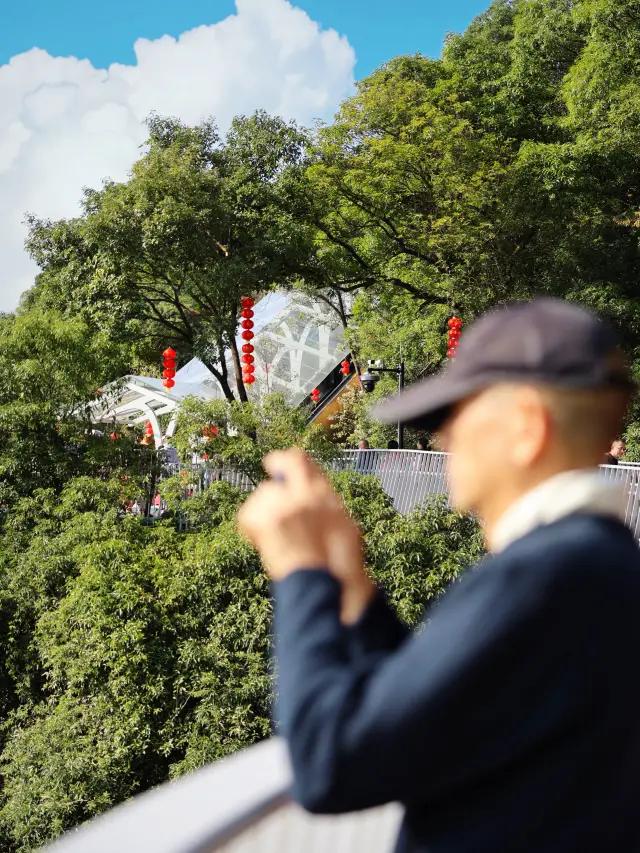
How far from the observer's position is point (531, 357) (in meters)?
0.88

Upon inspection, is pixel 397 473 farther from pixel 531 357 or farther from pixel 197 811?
pixel 531 357

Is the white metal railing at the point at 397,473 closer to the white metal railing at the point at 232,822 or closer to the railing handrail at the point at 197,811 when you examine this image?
the white metal railing at the point at 232,822

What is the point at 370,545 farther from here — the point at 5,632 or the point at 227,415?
the point at 5,632

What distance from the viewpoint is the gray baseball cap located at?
2.87ft

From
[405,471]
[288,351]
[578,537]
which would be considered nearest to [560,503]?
[578,537]

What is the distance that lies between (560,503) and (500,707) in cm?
21

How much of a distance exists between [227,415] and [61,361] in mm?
3778

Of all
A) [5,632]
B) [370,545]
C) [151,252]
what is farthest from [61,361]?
[370,545]

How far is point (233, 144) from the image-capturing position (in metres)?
18.1

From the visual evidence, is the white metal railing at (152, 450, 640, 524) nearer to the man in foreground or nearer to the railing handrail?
the railing handrail

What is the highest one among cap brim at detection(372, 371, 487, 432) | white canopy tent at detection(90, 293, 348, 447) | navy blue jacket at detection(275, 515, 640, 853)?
white canopy tent at detection(90, 293, 348, 447)

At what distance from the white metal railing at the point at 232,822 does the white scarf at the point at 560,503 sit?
44 cm

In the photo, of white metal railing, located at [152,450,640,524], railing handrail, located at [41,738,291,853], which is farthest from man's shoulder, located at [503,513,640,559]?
white metal railing, located at [152,450,640,524]

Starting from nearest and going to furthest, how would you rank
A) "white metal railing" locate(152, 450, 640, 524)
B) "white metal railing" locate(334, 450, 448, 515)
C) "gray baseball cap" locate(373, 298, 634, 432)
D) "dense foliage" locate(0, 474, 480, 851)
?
"gray baseball cap" locate(373, 298, 634, 432)
"dense foliage" locate(0, 474, 480, 851)
"white metal railing" locate(152, 450, 640, 524)
"white metal railing" locate(334, 450, 448, 515)
